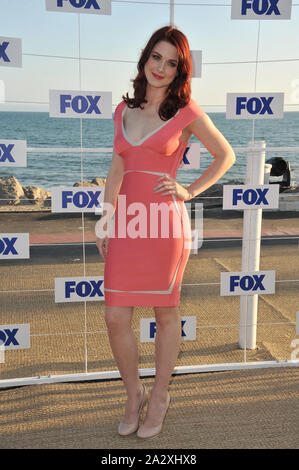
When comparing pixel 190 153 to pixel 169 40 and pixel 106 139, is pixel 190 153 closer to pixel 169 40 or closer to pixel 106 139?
pixel 169 40

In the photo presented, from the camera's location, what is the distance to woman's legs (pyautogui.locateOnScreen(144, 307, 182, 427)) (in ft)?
8.21

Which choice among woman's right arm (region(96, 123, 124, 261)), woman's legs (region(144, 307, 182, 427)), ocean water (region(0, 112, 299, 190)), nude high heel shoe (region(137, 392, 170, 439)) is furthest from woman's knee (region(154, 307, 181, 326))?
ocean water (region(0, 112, 299, 190))

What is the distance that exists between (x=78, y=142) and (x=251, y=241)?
112 feet

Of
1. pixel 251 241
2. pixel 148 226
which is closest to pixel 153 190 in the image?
pixel 148 226

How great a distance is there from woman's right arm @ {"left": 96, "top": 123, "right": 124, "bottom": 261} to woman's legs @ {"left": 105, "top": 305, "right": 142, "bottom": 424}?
1.02ft

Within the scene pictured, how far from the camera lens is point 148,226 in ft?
7.57

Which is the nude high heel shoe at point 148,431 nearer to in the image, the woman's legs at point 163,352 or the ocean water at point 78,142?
the woman's legs at point 163,352

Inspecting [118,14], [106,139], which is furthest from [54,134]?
[118,14]

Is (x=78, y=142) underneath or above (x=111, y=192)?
underneath

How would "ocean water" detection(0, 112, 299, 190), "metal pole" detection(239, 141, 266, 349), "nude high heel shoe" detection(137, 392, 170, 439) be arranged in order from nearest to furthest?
1. "nude high heel shoe" detection(137, 392, 170, 439)
2. "metal pole" detection(239, 141, 266, 349)
3. "ocean water" detection(0, 112, 299, 190)

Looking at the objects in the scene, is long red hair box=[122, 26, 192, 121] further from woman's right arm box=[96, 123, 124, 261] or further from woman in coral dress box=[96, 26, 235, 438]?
woman's right arm box=[96, 123, 124, 261]

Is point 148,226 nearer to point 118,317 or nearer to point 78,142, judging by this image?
point 118,317

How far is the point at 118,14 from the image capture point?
140ft

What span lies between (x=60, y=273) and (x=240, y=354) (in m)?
2.60
